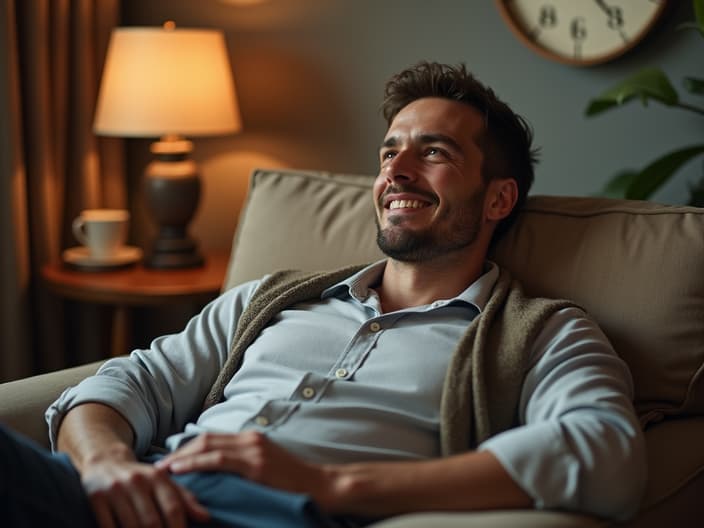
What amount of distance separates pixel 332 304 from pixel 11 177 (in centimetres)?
138

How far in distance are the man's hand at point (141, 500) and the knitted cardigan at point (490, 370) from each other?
1.25 feet

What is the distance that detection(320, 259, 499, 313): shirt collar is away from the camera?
1.74 meters

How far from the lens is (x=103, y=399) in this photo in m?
1.65

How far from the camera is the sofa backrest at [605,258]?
167 centimetres

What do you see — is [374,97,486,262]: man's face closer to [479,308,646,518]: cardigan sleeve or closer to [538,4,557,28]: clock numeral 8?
[479,308,646,518]: cardigan sleeve

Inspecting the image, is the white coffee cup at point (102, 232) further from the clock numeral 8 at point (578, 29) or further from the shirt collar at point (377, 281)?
the clock numeral 8 at point (578, 29)

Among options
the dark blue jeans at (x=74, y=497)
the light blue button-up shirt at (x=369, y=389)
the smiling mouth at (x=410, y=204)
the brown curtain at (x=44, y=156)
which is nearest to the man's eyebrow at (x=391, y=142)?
the smiling mouth at (x=410, y=204)

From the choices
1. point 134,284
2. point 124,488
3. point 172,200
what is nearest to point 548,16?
point 172,200

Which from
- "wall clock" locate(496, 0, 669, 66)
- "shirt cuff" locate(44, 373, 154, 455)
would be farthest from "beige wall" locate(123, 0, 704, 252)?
"shirt cuff" locate(44, 373, 154, 455)

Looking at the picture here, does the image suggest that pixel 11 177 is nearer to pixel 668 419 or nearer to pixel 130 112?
pixel 130 112

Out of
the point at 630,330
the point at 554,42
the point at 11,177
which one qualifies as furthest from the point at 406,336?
the point at 11,177

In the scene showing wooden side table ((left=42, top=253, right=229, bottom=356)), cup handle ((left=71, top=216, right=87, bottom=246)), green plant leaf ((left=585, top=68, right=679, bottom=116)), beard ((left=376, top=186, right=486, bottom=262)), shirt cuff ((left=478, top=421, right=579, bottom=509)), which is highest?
green plant leaf ((left=585, top=68, right=679, bottom=116))

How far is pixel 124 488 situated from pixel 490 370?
0.58 metres

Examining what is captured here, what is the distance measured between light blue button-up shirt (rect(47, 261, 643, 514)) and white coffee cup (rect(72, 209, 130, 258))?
1.04 metres
